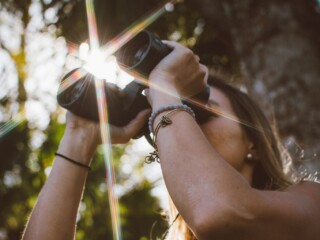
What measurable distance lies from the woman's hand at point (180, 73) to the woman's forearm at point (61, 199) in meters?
0.65

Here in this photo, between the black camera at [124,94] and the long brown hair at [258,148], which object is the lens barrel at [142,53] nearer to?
the black camera at [124,94]

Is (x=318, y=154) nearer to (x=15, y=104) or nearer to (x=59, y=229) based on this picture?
(x=59, y=229)

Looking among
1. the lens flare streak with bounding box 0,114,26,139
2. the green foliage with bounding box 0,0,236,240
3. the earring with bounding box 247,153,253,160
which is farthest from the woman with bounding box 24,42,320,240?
the lens flare streak with bounding box 0,114,26,139

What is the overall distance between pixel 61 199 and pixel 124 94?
0.52 meters

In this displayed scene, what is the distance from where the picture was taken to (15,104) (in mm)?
5133

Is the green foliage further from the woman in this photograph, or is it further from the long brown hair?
the woman

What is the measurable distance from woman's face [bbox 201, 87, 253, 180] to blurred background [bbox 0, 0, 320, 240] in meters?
0.44

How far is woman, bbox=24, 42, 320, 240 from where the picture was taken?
3.25 ft

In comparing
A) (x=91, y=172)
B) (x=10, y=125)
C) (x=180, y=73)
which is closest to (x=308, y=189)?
(x=180, y=73)

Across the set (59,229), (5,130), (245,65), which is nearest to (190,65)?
(59,229)

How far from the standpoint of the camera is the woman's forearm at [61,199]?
61.9 inches

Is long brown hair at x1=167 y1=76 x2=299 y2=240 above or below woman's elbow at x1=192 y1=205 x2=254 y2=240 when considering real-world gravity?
above

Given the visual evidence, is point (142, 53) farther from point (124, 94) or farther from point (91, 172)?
point (91, 172)

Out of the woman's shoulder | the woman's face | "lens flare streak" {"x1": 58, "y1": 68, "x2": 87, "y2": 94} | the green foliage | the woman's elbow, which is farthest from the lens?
the green foliage
